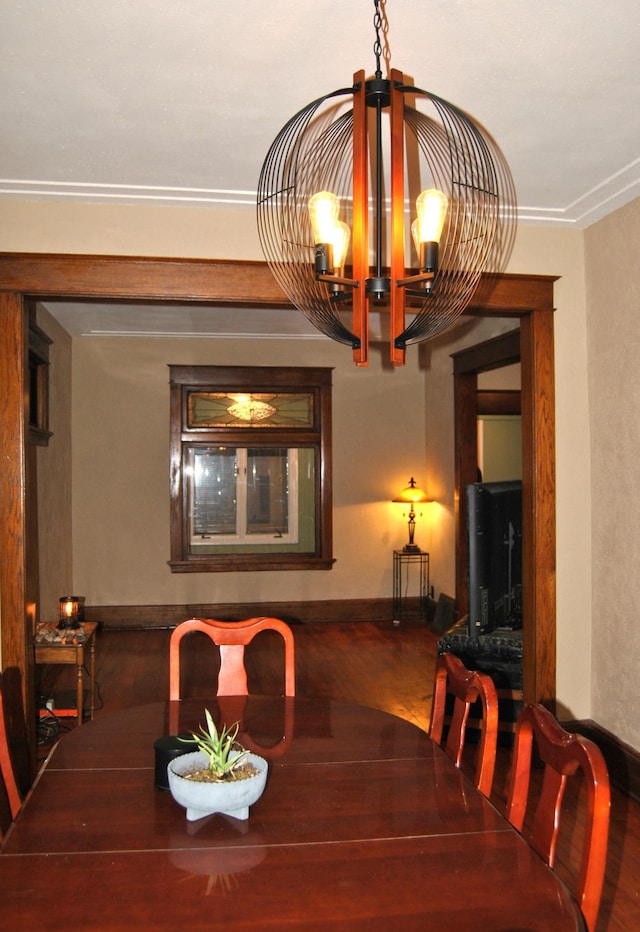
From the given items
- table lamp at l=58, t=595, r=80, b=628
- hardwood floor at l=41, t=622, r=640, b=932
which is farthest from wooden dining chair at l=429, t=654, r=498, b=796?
table lamp at l=58, t=595, r=80, b=628

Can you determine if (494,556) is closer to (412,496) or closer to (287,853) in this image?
(287,853)

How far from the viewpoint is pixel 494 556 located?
13.7 ft

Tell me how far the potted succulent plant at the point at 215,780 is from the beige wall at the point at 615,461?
248cm

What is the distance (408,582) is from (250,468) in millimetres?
1929

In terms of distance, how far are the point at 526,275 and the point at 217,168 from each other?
5.43ft

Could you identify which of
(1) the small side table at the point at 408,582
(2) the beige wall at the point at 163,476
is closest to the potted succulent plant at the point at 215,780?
(2) the beige wall at the point at 163,476

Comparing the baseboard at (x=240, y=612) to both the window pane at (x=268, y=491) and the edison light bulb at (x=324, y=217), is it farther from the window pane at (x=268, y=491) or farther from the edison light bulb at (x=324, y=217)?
the edison light bulb at (x=324, y=217)

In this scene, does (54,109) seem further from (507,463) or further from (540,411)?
(507,463)

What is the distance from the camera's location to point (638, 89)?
8.65 ft

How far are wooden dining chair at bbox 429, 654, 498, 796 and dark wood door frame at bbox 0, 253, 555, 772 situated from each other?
73.0 inches

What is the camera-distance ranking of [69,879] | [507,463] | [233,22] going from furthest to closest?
[507,463]
[233,22]
[69,879]

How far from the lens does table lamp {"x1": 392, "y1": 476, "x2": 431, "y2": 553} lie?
7.39 m

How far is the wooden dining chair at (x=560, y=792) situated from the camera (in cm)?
145

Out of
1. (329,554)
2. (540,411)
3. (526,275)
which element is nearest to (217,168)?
(526,275)
